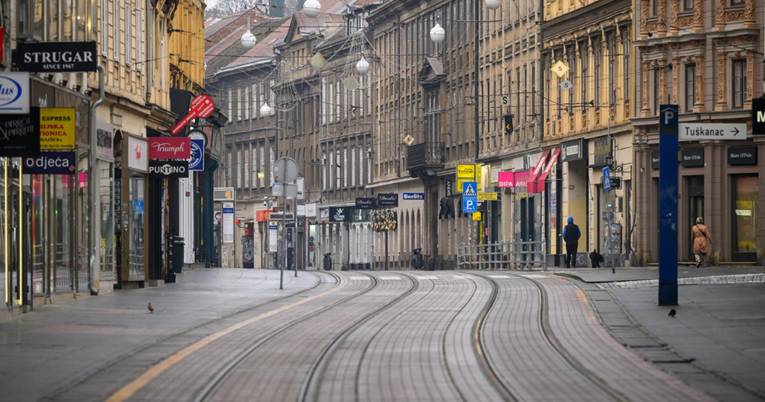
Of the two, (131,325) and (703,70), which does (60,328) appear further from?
(703,70)

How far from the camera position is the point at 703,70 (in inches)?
1908

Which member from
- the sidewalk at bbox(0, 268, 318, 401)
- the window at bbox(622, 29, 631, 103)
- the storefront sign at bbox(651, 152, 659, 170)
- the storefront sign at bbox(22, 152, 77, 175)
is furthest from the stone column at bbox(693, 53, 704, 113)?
the storefront sign at bbox(22, 152, 77, 175)

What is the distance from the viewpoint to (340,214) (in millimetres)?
93625

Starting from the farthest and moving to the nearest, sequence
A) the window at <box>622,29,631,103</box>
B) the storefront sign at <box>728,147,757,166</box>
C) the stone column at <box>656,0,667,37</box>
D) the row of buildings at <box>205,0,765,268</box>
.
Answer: the window at <box>622,29,631,103</box> → the stone column at <box>656,0,667,37</box> → the row of buildings at <box>205,0,765,268</box> → the storefront sign at <box>728,147,757,166</box>

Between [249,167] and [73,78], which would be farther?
[249,167]

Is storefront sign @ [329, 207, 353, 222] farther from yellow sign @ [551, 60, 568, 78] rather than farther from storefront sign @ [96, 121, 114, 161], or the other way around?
storefront sign @ [96, 121, 114, 161]

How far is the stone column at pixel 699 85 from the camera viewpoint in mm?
48375

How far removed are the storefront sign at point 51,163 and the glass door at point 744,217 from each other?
90.0ft

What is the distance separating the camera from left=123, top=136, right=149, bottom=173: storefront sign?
33.2 m

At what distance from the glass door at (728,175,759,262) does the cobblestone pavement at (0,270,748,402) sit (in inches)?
869

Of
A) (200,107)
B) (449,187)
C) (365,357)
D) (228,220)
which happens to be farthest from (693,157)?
(228,220)

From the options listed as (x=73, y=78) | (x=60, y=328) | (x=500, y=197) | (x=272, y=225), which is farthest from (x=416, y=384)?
(x=272, y=225)

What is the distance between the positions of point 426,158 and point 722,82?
32007 mm

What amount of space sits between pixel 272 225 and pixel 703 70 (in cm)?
5552
